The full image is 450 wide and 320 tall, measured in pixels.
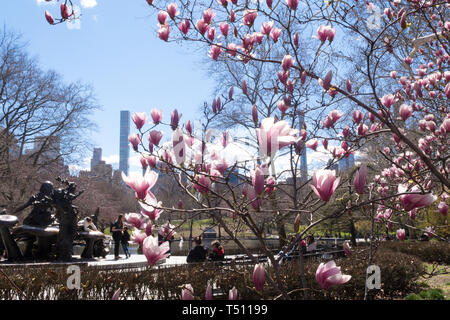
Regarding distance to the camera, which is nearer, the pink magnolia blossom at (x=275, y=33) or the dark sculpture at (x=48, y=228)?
the pink magnolia blossom at (x=275, y=33)

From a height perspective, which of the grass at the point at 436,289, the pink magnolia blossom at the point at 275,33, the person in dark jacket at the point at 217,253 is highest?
the pink magnolia blossom at the point at 275,33

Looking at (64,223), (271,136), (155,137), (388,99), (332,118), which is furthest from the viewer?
(64,223)

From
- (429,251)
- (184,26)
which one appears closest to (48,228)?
(184,26)

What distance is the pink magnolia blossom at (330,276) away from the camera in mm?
1229

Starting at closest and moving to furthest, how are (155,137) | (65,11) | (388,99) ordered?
1. (155,137)
2. (65,11)
3. (388,99)

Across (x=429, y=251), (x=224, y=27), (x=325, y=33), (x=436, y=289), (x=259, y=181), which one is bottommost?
(x=436, y=289)

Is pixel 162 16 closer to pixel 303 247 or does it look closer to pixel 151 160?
pixel 151 160

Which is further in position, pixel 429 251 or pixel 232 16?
pixel 429 251

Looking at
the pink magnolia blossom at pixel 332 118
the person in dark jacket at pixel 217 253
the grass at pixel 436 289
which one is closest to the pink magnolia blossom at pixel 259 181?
the pink magnolia blossom at pixel 332 118

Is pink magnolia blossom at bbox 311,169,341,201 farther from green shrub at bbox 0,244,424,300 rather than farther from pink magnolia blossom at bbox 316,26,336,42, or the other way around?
green shrub at bbox 0,244,424,300

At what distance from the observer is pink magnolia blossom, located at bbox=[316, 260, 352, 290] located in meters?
1.23

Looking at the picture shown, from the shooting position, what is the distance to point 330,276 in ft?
4.07

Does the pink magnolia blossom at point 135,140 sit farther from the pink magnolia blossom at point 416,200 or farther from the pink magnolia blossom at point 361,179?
the pink magnolia blossom at point 416,200
